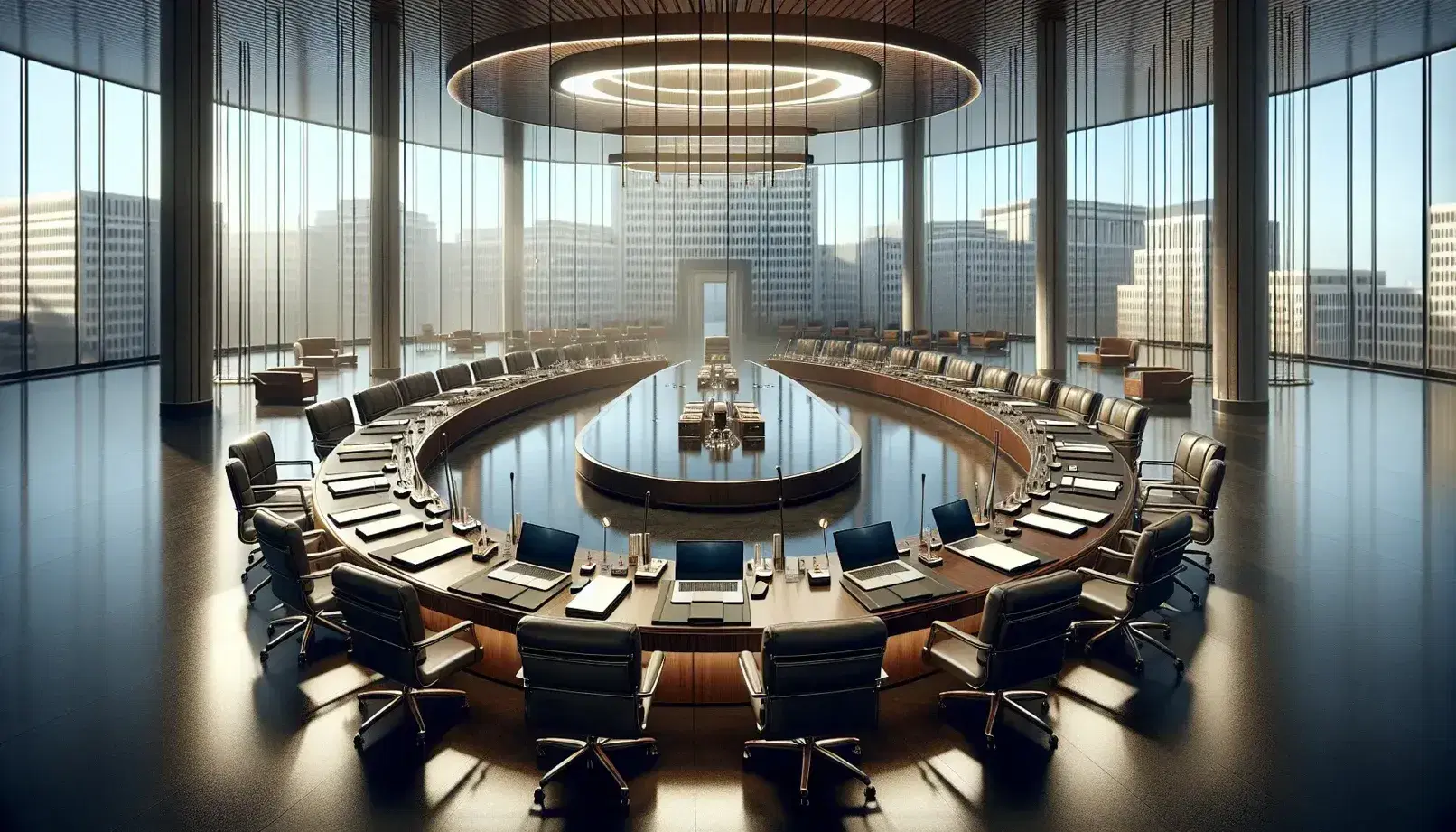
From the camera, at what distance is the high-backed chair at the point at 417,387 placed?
10438mm

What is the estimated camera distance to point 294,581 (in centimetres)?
455

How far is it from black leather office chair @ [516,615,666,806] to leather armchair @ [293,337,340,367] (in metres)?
15.9

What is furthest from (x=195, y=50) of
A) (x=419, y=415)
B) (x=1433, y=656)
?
(x=1433, y=656)

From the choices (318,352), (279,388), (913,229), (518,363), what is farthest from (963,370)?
(318,352)

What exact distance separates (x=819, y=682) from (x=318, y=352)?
59.0 ft

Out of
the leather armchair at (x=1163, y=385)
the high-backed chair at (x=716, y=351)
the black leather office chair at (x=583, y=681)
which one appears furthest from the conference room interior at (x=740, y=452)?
the high-backed chair at (x=716, y=351)

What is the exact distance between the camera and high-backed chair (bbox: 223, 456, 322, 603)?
5.84 metres

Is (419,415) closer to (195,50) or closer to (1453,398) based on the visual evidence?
(195,50)

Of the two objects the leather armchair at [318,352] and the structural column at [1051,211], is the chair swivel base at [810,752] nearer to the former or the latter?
the structural column at [1051,211]

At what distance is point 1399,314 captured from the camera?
55.9 feet

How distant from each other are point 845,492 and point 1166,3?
9.36 meters

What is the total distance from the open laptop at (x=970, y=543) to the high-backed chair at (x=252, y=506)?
4.00 meters

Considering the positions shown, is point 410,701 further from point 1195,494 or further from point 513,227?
point 513,227

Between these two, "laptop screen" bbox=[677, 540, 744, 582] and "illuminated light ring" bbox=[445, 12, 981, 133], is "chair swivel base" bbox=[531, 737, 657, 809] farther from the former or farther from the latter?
"illuminated light ring" bbox=[445, 12, 981, 133]
